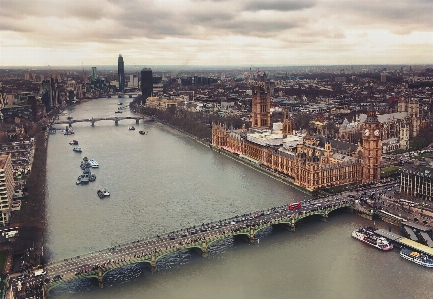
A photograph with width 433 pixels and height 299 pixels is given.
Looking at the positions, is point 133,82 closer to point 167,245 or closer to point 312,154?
point 312,154

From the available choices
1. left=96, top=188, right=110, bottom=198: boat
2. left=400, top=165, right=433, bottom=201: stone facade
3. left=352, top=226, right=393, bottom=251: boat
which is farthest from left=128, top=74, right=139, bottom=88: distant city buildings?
left=352, top=226, right=393, bottom=251: boat

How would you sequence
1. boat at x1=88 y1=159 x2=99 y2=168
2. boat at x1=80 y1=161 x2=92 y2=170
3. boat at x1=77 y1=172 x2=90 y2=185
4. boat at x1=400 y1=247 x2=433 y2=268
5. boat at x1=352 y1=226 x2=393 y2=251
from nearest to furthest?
boat at x1=400 y1=247 x2=433 y2=268 → boat at x1=352 y1=226 x2=393 y2=251 → boat at x1=77 y1=172 x2=90 y2=185 → boat at x1=80 y1=161 x2=92 y2=170 → boat at x1=88 y1=159 x2=99 y2=168

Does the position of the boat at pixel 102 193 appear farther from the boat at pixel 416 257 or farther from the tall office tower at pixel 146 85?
the tall office tower at pixel 146 85

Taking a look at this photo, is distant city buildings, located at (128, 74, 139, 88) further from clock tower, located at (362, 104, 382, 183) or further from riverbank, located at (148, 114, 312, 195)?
clock tower, located at (362, 104, 382, 183)

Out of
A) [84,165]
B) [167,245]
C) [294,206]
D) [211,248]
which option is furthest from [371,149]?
[84,165]

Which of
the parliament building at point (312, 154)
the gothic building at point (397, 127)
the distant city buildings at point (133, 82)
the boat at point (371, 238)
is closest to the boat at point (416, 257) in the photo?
the boat at point (371, 238)

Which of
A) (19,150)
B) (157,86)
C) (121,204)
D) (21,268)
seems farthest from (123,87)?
(21,268)
